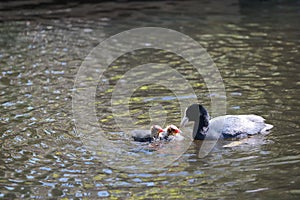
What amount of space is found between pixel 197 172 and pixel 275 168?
92 cm

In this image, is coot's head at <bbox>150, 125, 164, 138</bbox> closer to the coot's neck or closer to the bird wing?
the coot's neck

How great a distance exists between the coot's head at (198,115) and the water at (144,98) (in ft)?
1.15

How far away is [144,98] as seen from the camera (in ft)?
32.7

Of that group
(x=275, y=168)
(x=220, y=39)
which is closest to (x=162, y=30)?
(x=220, y=39)

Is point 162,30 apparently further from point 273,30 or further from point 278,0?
point 278,0

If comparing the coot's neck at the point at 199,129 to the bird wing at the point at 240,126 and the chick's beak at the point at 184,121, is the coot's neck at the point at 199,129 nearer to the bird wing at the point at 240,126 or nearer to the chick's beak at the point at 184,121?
the chick's beak at the point at 184,121

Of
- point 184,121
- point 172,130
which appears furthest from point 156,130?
point 184,121

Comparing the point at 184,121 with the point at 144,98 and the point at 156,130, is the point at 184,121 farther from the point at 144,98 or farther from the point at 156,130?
the point at 144,98

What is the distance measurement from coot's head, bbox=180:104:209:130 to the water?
35 centimetres

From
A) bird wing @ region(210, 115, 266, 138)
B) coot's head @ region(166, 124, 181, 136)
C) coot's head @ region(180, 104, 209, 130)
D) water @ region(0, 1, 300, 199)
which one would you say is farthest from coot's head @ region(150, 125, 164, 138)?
bird wing @ region(210, 115, 266, 138)

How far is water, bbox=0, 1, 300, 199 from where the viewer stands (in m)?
6.89

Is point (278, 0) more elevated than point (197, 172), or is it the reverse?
point (278, 0)

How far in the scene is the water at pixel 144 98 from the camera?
689 centimetres

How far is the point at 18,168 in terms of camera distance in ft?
24.6
